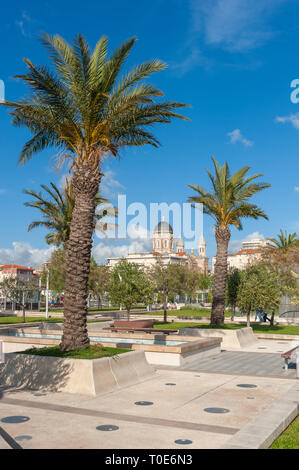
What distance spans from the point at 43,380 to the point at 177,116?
27.2ft

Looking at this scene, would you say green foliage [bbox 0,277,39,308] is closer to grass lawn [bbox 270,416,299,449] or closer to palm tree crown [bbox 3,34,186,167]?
palm tree crown [bbox 3,34,186,167]

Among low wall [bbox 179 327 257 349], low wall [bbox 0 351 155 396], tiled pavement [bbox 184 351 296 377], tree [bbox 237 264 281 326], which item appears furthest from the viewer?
tree [bbox 237 264 281 326]

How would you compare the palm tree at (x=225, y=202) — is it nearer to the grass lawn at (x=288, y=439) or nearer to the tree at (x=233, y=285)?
the tree at (x=233, y=285)

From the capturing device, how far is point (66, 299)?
11969 millimetres

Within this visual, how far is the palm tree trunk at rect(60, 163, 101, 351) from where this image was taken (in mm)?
11914

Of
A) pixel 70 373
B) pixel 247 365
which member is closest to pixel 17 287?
pixel 247 365

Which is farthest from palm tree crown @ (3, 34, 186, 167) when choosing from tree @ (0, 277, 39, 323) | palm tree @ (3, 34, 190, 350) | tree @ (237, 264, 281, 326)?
tree @ (0, 277, 39, 323)

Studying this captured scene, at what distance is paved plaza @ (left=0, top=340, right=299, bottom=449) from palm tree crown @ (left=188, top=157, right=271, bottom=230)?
11746mm

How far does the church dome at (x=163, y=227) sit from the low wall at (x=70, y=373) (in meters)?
166

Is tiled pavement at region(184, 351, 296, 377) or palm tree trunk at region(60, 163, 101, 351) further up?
palm tree trunk at region(60, 163, 101, 351)

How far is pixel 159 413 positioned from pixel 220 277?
15.0 metres

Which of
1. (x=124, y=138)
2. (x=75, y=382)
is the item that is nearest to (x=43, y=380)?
(x=75, y=382)

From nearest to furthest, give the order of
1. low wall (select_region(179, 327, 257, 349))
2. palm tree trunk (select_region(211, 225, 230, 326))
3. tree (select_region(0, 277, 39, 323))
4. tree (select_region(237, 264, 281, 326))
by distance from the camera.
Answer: low wall (select_region(179, 327, 257, 349)), palm tree trunk (select_region(211, 225, 230, 326)), tree (select_region(237, 264, 281, 326)), tree (select_region(0, 277, 39, 323))

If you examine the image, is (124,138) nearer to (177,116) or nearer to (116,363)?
(177,116)
